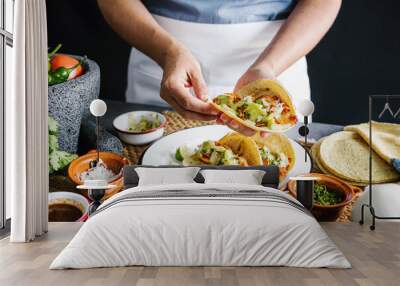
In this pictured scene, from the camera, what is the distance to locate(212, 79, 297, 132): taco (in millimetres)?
6047

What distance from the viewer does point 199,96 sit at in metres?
6.12

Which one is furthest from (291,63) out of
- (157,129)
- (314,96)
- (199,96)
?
(157,129)

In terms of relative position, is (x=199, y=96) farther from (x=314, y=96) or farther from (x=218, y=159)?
(x=314, y=96)

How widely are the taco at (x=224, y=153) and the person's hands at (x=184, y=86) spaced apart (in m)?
0.30

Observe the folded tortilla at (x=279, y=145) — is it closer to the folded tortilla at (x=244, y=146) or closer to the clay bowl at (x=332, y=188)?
the folded tortilla at (x=244, y=146)

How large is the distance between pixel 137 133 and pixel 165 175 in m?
0.63

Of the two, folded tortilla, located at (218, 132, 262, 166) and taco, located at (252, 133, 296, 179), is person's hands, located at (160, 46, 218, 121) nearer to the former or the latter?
folded tortilla, located at (218, 132, 262, 166)

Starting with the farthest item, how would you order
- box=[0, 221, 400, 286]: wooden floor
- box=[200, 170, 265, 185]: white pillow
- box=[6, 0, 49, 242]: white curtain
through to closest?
box=[200, 170, 265, 185]: white pillow
box=[6, 0, 49, 242]: white curtain
box=[0, 221, 400, 286]: wooden floor

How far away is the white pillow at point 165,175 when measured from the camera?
576 centimetres

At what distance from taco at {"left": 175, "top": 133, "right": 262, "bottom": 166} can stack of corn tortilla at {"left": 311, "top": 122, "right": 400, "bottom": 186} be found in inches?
28.5

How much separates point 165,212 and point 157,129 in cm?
234

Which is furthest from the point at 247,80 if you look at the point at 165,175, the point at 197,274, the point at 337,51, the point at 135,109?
the point at 197,274

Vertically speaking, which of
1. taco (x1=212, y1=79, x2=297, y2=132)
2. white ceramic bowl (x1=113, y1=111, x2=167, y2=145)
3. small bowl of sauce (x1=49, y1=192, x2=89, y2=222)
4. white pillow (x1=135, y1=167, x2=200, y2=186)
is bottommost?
small bowl of sauce (x1=49, y1=192, x2=89, y2=222)

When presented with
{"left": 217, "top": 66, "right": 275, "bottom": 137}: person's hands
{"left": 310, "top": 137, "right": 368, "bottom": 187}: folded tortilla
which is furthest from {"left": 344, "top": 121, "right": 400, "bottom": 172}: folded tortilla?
{"left": 217, "top": 66, "right": 275, "bottom": 137}: person's hands
